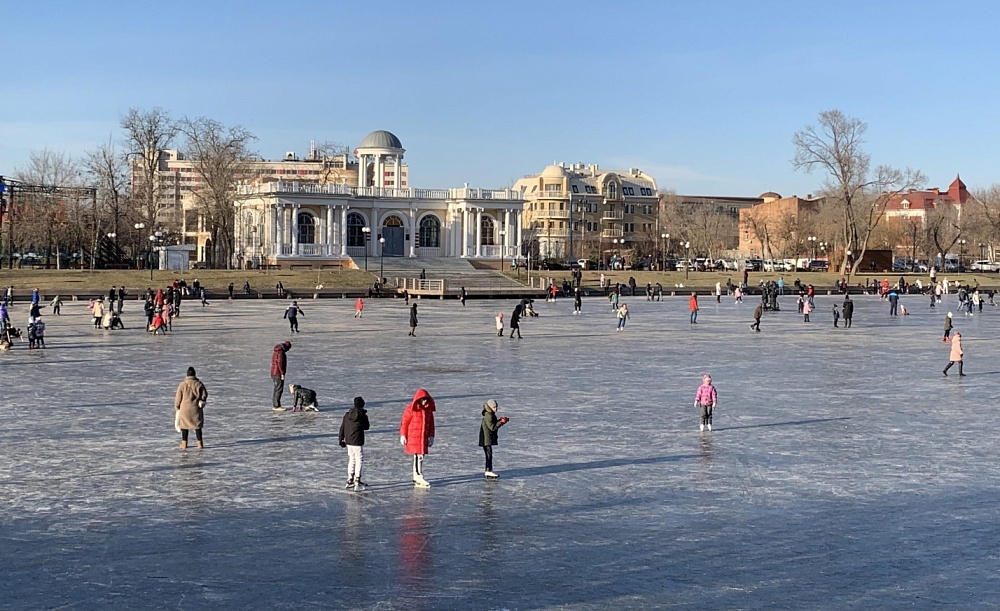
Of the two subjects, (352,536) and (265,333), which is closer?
(352,536)

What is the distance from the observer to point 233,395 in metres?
20.7

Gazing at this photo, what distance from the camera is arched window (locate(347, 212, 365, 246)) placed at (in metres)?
85.2

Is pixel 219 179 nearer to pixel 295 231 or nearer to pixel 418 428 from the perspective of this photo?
pixel 295 231

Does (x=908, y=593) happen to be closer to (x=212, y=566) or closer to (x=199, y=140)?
(x=212, y=566)

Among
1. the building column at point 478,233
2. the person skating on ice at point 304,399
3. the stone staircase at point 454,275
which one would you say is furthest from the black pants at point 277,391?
the building column at point 478,233

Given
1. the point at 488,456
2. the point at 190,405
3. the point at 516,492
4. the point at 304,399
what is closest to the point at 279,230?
the point at 304,399

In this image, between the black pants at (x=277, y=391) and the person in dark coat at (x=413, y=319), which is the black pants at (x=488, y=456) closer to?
the black pants at (x=277, y=391)

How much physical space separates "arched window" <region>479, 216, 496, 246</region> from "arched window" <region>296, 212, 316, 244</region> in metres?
13.7

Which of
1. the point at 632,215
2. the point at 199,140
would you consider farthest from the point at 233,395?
the point at 632,215

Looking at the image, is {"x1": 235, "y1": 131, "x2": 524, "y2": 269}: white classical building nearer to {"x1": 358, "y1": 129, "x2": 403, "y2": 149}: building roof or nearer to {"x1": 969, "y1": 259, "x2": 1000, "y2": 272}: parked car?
{"x1": 358, "y1": 129, "x2": 403, "y2": 149}: building roof

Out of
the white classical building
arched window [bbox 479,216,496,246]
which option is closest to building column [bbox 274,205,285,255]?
the white classical building

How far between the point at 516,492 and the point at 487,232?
76.1 metres

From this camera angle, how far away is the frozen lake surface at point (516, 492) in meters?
9.26

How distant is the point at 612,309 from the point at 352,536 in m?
42.9
